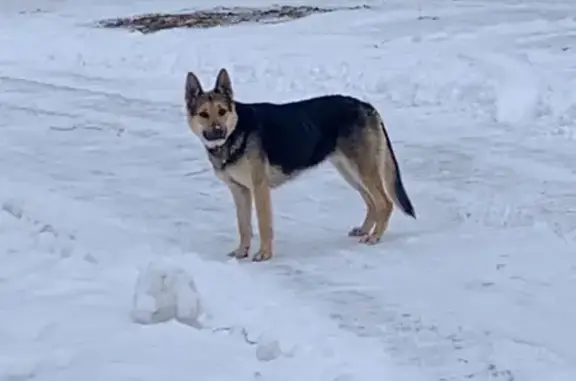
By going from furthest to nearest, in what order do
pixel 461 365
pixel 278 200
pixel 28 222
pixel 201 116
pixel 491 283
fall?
pixel 278 200 → pixel 28 222 → pixel 201 116 → pixel 491 283 → pixel 461 365

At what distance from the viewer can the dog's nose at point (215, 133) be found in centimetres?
812

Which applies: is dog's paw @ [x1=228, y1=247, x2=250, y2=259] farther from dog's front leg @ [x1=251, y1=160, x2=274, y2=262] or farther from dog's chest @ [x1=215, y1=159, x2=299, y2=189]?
dog's chest @ [x1=215, y1=159, x2=299, y2=189]

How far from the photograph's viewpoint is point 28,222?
→ 9047mm

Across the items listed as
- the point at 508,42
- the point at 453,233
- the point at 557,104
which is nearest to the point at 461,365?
the point at 453,233

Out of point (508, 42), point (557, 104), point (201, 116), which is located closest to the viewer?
point (201, 116)

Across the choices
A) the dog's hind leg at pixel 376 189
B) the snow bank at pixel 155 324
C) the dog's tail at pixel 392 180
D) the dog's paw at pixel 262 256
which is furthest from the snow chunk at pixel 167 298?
the dog's tail at pixel 392 180

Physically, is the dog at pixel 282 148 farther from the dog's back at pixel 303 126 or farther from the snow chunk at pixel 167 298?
the snow chunk at pixel 167 298

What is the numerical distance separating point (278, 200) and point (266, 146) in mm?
1587

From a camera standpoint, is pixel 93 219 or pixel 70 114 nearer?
pixel 93 219

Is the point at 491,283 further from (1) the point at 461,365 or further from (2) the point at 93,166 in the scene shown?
(2) the point at 93,166

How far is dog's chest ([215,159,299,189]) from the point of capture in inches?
327

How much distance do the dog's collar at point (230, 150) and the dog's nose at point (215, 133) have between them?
97mm

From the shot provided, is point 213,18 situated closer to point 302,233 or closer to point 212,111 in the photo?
point 302,233

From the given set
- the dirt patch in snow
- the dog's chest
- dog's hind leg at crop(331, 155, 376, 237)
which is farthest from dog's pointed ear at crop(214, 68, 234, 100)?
the dirt patch in snow
